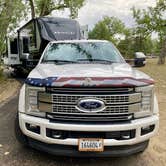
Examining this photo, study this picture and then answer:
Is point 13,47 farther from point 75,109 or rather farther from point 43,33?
point 75,109

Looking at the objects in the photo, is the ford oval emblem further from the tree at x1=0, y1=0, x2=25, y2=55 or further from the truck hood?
the tree at x1=0, y1=0, x2=25, y2=55

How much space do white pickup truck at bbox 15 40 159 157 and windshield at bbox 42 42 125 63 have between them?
1674mm

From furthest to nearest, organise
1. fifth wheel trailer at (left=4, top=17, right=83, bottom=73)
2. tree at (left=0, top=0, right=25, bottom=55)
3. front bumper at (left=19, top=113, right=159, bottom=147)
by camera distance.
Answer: fifth wheel trailer at (left=4, top=17, right=83, bottom=73) < tree at (left=0, top=0, right=25, bottom=55) < front bumper at (left=19, top=113, right=159, bottom=147)

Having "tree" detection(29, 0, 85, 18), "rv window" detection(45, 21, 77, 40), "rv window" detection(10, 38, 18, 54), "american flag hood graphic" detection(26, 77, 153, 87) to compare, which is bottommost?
"rv window" detection(10, 38, 18, 54)

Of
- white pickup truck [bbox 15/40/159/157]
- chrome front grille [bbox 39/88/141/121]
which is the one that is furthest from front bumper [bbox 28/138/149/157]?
chrome front grille [bbox 39/88/141/121]

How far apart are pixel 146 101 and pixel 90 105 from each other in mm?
816

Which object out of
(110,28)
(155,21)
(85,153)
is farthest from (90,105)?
(110,28)

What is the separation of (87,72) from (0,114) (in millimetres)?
3853

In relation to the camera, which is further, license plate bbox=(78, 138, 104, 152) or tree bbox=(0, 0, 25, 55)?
tree bbox=(0, 0, 25, 55)

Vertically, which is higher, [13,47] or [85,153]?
[13,47]

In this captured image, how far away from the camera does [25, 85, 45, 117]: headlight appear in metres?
4.39

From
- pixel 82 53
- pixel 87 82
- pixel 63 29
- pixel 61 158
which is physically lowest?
pixel 61 158

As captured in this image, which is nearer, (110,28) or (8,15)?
(8,15)

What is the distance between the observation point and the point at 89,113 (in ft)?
13.9
